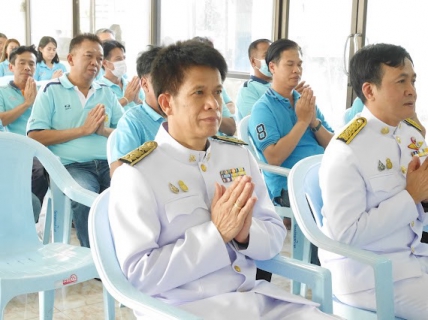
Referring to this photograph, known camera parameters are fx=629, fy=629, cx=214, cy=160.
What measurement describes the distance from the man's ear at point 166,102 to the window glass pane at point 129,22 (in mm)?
5300

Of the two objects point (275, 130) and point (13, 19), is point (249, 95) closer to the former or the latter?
point (275, 130)

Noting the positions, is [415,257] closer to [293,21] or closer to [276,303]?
[276,303]

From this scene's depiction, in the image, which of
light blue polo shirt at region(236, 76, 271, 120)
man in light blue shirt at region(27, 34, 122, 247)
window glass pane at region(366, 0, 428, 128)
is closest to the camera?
man in light blue shirt at region(27, 34, 122, 247)

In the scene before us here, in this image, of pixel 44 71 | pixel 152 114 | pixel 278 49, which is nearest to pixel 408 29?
pixel 278 49

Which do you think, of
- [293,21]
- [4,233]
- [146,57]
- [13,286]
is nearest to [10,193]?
[4,233]

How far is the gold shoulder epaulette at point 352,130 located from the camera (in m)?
1.87

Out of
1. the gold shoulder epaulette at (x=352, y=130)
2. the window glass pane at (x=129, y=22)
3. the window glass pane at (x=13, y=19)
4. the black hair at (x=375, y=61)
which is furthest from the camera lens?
the window glass pane at (x=13, y=19)

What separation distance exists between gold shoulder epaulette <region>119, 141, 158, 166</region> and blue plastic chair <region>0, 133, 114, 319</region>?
1.86ft

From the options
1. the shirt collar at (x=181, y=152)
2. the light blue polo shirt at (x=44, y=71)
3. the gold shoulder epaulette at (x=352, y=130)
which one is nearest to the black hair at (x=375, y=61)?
the gold shoulder epaulette at (x=352, y=130)

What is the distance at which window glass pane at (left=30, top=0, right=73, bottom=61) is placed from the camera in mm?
7860

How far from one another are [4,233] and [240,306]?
1.07 metres

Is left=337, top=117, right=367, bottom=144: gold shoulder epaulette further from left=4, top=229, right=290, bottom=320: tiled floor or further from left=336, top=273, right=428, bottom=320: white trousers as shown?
left=4, top=229, right=290, bottom=320: tiled floor

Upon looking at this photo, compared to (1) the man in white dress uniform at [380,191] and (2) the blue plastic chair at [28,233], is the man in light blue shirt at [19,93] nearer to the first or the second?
(2) the blue plastic chair at [28,233]

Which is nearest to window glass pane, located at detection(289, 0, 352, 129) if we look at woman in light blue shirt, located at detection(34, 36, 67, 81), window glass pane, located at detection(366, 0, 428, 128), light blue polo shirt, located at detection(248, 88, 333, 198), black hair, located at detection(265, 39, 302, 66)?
window glass pane, located at detection(366, 0, 428, 128)
